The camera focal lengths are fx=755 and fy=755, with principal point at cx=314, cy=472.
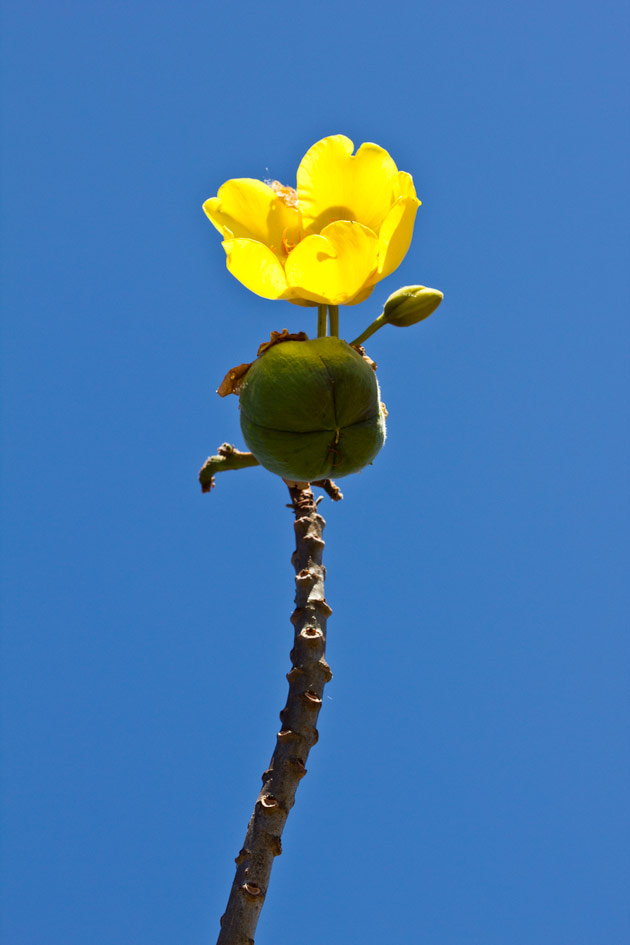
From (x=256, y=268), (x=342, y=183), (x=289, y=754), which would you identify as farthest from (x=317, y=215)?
(x=289, y=754)

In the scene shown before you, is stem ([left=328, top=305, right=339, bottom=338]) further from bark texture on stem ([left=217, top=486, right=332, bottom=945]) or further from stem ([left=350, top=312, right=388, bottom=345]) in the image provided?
bark texture on stem ([left=217, top=486, right=332, bottom=945])

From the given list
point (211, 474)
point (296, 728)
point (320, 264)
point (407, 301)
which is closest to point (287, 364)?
point (320, 264)

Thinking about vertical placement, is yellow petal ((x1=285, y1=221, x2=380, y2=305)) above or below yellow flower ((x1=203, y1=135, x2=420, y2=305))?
below

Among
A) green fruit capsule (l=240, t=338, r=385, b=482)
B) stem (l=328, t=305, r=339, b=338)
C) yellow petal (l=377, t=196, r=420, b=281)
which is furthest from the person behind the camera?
stem (l=328, t=305, r=339, b=338)

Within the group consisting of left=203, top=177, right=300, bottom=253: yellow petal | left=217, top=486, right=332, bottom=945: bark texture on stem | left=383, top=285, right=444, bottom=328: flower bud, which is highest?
left=203, top=177, right=300, bottom=253: yellow petal

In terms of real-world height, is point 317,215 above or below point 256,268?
above

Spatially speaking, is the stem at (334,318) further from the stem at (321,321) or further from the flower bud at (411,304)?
the flower bud at (411,304)

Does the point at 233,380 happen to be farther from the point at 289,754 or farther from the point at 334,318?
the point at 289,754

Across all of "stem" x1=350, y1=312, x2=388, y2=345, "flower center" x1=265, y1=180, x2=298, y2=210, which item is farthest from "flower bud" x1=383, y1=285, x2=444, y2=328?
"flower center" x1=265, y1=180, x2=298, y2=210
